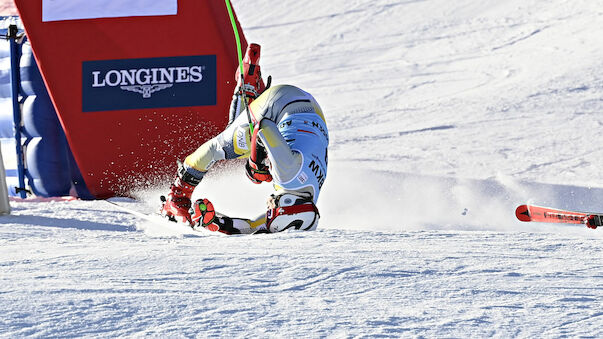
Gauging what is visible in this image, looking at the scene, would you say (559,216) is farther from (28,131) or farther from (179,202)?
(28,131)

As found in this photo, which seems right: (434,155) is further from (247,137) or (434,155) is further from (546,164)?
(247,137)

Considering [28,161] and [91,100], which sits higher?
[91,100]

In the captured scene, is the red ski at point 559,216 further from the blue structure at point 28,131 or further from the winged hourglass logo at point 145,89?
the blue structure at point 28,131

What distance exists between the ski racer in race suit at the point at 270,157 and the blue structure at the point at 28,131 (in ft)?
4.14

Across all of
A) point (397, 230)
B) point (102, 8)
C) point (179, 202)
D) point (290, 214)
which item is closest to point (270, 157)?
point (290, 214)

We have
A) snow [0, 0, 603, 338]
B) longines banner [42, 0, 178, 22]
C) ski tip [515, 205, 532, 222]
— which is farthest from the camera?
longines banner [42, 0, 178, 22]

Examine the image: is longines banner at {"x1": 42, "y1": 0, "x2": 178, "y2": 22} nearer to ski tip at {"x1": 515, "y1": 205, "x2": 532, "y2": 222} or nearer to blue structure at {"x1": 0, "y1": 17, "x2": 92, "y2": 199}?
blue structure at {"x1": 0, "y1": 17, "x2": 92, "y2": 199}

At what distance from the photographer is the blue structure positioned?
539 cm

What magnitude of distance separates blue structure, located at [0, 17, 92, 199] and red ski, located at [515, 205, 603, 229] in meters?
2.94

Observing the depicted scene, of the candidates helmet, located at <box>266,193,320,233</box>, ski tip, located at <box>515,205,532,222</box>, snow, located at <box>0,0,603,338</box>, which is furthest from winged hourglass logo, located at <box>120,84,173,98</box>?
ski tip, located at <box>515,205,532,222</box>

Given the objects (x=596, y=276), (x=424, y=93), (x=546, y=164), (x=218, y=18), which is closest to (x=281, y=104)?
(x=218, y=18)

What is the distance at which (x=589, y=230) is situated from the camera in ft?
13.4

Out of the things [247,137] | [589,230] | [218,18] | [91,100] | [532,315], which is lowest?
[532,315]

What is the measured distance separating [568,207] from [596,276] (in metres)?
2.69
